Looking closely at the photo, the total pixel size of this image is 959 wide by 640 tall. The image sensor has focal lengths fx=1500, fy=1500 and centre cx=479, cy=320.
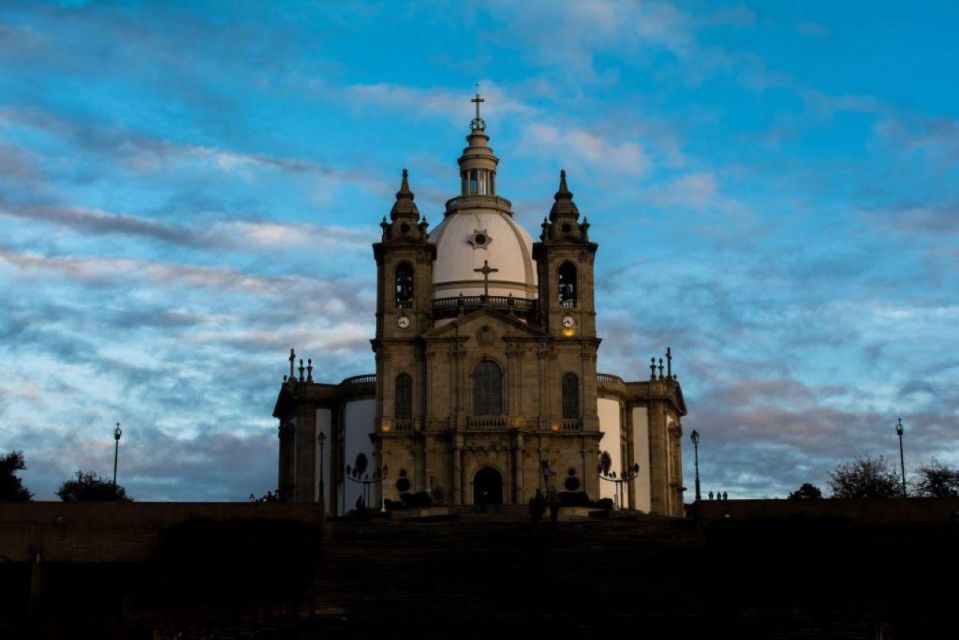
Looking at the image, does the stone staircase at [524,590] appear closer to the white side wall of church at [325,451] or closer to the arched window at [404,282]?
the arched window at [404,282]

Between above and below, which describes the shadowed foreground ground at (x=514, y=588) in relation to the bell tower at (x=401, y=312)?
below

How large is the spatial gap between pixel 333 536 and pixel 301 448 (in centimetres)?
3034

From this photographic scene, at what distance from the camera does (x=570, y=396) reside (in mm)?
75625

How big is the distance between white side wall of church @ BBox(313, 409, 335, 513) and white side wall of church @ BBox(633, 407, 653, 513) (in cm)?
1688

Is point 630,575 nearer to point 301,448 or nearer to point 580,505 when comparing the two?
point 580,505

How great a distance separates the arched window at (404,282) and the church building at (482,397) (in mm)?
74

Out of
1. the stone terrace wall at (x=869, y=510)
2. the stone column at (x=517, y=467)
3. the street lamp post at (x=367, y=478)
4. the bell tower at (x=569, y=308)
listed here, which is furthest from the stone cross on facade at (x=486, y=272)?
the stone terrace wall at (x=869, y=510)

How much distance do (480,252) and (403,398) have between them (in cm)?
1380

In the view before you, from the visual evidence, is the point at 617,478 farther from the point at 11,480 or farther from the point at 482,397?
the point at 11,480

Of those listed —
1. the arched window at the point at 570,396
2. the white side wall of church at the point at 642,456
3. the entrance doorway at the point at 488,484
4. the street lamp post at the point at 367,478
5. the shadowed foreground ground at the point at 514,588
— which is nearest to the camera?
the shadowed foreground ground at the point at 514,588

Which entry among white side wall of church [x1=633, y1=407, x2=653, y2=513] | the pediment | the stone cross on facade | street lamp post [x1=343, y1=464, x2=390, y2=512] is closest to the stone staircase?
street lamp post [x1=343, y1=464, x2=390, y2=512]

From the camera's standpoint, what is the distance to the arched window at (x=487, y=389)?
74.9 meters

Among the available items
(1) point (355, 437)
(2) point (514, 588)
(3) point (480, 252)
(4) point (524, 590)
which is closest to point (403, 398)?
(1) point (355, 437)

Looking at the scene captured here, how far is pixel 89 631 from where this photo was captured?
42469 millimetres
